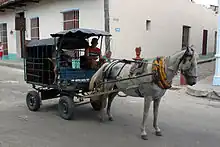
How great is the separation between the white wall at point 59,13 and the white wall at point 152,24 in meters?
0.90

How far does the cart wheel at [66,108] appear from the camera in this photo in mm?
5547

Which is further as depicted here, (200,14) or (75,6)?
(200,14)

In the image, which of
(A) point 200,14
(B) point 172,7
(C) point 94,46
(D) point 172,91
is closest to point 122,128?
(C) point 94,46

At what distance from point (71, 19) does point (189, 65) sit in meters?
11.0

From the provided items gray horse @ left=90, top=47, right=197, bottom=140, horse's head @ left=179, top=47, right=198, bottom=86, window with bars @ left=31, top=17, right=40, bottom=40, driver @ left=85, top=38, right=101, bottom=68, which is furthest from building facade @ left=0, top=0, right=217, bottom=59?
horse's head @ left=179, top=47, right=198, bottom=86

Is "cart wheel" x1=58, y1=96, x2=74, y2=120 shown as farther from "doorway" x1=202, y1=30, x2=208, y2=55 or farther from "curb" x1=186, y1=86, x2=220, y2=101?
"doorway" x1=202, y1=30, x2=208, y2=55

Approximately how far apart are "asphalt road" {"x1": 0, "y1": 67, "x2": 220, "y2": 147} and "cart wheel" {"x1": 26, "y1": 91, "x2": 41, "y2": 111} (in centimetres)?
16

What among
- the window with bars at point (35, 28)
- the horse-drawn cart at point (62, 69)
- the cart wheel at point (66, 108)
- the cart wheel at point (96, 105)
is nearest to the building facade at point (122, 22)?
the window with bars at point (35, 28)

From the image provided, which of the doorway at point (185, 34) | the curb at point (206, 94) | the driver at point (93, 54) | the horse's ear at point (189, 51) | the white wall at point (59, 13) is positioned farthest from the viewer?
the doorway at point (185, 34)

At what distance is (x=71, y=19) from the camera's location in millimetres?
14234

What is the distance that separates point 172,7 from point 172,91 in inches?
359

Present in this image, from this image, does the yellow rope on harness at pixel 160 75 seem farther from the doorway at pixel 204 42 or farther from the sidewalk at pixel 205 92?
the doorway at pixel 204 42

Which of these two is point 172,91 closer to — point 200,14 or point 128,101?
point 128,101

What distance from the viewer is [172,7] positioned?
54.4ft
